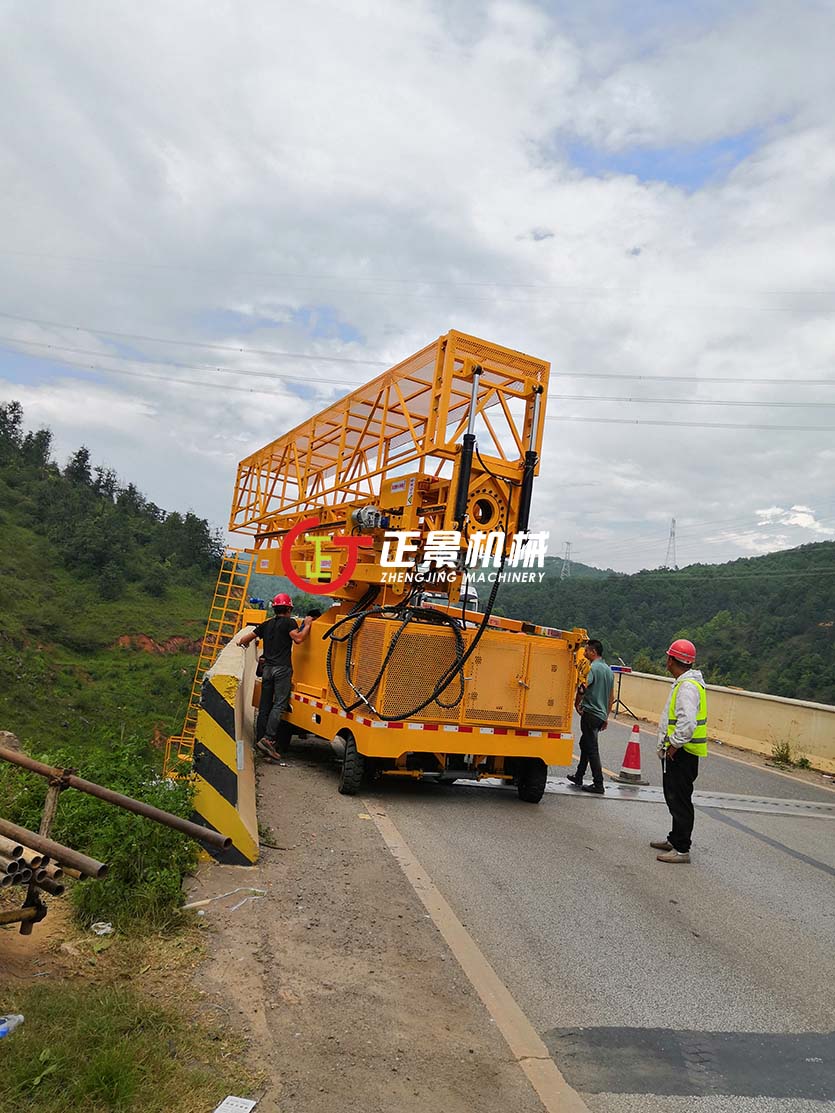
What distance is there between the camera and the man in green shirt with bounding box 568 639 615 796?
9914 mm

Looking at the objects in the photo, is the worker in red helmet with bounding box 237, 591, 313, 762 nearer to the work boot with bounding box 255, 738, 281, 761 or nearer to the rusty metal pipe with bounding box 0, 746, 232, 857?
the work boot with bounding box 255, 738, 281, 761

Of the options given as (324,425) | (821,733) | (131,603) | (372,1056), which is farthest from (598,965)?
(131,603)

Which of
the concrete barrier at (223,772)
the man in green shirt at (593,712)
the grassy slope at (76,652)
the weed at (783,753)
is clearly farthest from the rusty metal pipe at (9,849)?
the grassy slope at (76,652)

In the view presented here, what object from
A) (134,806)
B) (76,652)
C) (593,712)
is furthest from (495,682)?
(76,652)

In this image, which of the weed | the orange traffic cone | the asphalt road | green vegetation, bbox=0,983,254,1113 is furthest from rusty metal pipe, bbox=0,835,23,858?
the weed

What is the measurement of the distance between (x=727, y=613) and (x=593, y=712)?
5212 cm

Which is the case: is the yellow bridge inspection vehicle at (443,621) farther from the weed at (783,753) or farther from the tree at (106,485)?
the tree at (106,485)

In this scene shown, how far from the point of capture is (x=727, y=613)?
2285 inches

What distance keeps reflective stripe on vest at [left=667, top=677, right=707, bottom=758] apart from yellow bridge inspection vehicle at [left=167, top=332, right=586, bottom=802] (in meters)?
1.89

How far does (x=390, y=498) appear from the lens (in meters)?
9.68

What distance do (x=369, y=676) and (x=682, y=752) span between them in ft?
10.2

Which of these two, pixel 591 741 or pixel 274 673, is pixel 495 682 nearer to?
pixel 591 741

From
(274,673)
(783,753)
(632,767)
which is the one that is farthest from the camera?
(783,753)

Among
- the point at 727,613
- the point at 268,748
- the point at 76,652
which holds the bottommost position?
the point at 76,652
